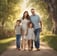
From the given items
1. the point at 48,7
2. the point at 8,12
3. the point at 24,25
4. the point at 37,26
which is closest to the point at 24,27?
the point at 24,25

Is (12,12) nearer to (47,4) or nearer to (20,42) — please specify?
(47,4)

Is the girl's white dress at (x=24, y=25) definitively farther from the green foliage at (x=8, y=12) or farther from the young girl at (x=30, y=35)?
the green foliage at (x=8, y=12)

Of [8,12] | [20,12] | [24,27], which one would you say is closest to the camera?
[24,27]

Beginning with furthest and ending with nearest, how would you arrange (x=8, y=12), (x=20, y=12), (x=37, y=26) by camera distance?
(x=20, y=12) → (x=8, y=12) → (x=37, y=26)

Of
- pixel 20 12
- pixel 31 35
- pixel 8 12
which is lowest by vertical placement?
pixel 31 35

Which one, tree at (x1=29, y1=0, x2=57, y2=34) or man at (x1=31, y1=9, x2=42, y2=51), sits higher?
tree at (x1=29, y1=0, x2=57, y2=34)

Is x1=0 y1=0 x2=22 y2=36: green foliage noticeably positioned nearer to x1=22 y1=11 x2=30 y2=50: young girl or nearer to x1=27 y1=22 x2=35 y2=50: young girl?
x1=22 y1=11 x2=30 y2=50: young girl

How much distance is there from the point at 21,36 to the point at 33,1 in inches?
466

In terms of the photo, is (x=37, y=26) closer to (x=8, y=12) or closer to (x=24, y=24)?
(x=24, y=24)

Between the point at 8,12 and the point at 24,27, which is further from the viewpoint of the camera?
the point at 8,12

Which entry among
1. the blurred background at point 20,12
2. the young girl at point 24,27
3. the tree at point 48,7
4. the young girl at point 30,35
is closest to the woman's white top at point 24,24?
the young girl at point 24,27

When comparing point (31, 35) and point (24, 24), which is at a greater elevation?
point (24, 24)

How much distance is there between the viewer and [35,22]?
39.0 ft

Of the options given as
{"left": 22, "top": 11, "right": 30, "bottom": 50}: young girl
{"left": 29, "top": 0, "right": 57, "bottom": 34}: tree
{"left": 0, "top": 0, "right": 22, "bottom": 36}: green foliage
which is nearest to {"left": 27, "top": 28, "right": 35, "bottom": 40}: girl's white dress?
{"left": 22, "top": 11, "right": 30, "bottom": 50}: young girl
